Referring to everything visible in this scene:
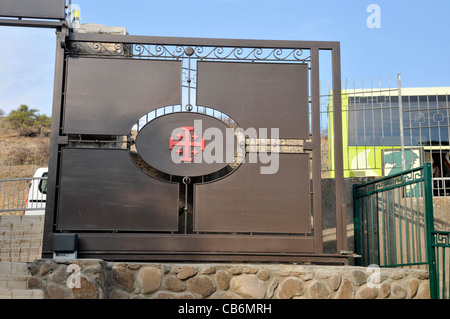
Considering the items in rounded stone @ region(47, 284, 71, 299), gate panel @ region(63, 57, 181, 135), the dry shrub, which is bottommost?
rounded stone @ region(47, 284, 71, 299)

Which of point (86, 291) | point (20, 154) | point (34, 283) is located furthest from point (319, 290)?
point (20, 154)

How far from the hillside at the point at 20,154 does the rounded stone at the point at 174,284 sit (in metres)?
14.6

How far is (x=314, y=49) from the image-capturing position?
21.2ft

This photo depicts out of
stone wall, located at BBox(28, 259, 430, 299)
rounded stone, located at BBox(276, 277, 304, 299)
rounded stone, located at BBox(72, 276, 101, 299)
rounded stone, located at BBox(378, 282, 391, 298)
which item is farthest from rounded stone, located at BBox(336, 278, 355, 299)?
rounded stone, located at BBox(72, 276, 101, 299)

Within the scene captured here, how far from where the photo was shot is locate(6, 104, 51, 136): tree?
2495 cm

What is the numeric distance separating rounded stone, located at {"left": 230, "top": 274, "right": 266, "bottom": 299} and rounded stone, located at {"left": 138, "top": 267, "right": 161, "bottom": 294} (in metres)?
0.92

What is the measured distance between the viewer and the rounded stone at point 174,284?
566cm

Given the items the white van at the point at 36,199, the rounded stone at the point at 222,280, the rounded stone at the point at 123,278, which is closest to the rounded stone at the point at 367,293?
the rounded stone at the point at 222,280

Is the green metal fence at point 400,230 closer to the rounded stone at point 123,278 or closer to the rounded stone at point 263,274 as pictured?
the rounded stone at point 263,274

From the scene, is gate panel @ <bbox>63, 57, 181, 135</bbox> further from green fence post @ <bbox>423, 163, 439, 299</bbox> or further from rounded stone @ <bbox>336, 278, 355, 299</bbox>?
green fence post @ <bbox>423, 163, 439, 299</bbox>

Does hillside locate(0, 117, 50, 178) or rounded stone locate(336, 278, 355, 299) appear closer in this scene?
rounded stone locate(336, 278, 355, 299)

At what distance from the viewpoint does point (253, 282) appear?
5730 mm
